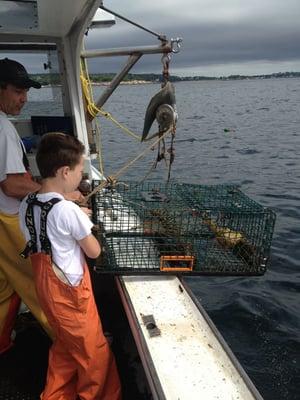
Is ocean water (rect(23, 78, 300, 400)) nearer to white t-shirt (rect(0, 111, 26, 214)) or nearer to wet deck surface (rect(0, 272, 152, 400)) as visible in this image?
wet deck surface (rect(0, 272, 152, 400))

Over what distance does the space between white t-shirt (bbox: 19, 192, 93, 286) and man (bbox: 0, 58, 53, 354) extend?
0.39 meters

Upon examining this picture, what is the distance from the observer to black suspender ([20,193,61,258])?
258cm

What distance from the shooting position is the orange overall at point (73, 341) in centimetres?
266

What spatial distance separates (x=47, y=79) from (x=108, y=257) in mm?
3428

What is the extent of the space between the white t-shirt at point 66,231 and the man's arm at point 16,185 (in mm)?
333

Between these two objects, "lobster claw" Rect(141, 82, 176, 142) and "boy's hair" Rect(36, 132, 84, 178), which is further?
"lobster claw" Rect(141, 82, 176, 142)

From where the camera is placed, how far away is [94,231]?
11.5ft

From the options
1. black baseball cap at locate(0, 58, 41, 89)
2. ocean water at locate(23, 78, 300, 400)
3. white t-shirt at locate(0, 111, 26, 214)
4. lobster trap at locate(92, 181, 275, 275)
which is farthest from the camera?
ocean water at locate(23, 78, 300, 400)

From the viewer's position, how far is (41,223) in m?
2.60

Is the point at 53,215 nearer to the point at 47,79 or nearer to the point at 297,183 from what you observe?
the point at 47,79

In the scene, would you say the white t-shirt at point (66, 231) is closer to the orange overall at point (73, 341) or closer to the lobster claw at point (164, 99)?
the orange overall at point (73, 341)

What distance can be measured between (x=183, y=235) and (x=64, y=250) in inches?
51.7

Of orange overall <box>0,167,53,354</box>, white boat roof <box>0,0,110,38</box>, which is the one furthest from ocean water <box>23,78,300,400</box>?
orange overall <box>0,167,53,354</box>

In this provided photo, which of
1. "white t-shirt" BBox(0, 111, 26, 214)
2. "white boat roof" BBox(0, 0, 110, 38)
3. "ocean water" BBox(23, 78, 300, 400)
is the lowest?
"ocean water" BBox(23, 78, 300, 400)
